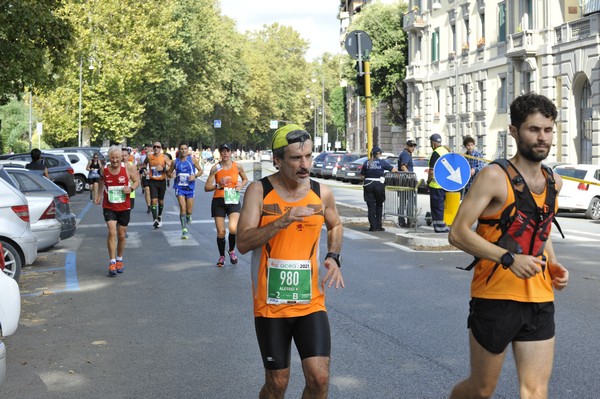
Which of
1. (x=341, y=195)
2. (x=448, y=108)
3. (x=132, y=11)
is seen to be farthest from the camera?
(x=132, y=11)

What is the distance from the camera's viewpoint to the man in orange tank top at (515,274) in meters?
4.60

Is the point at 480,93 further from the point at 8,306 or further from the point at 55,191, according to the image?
the point at 8,306

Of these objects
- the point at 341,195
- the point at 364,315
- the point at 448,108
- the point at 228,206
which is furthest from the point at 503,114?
the point at 364,315

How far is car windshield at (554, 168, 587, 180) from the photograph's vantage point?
2583cm

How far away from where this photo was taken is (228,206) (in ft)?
47.5

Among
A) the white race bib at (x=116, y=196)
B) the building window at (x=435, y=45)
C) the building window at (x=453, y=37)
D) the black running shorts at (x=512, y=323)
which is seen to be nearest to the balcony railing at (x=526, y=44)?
the building window at (x=453, y=37)

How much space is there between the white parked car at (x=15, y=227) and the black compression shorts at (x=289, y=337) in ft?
26.7

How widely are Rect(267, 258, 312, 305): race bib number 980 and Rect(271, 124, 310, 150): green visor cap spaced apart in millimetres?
598

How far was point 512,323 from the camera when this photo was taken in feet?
15.1

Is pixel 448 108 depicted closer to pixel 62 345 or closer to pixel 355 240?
pixel 355 240

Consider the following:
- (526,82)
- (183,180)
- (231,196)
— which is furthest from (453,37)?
(231,196)

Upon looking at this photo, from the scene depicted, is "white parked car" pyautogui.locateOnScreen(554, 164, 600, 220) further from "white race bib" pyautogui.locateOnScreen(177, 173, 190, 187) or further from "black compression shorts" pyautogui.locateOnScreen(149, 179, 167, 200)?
"white race bib" pyautogui.locateOnScreen(177, 173, 190, 187)

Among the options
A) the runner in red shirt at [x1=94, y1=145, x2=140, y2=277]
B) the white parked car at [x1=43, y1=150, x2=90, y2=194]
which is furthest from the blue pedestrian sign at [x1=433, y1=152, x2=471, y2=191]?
the white parked car at [x1=43, y1=150, x2=90, y2=194]

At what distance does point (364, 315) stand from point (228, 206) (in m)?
5.11
